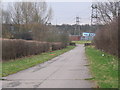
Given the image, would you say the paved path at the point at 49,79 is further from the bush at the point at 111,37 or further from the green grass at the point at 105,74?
the bush at the point at 111,37

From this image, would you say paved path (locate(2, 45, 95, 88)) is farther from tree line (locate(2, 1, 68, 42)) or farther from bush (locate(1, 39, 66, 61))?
tree line (locate(2, 1, 68, 42))

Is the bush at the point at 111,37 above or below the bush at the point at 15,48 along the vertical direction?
above

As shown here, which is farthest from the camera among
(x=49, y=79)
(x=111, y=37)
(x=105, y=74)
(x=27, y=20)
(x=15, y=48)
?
(x=27, y=20)

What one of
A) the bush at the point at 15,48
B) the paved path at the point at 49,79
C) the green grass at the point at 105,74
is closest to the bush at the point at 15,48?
the bush at the point at 15,48

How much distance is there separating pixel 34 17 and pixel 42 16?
118 inches

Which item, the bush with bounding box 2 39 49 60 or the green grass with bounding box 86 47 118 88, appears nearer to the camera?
the green grass with bounding box 86 47 118 88

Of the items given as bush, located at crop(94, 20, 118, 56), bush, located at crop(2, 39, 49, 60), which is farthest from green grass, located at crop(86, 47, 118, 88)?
bush, located at crop(2, 39, 49, 60)

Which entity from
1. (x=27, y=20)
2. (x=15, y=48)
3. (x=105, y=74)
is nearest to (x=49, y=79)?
(x=105, y=74)

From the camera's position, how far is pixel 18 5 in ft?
183

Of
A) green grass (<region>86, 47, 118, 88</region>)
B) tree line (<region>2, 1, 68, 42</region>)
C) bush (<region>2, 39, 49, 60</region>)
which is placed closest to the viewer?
green grass (<region>86, 47, 118, 88</region>)

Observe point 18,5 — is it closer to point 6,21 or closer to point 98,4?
point 6,21

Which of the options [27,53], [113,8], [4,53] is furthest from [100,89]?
[113,8]

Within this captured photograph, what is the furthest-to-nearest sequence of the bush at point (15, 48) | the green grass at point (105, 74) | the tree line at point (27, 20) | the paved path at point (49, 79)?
the tree line at point (27, 20) → the bush at point (15, 48) → the paved path at point (49, 79) → the green grass at point (105, 74)

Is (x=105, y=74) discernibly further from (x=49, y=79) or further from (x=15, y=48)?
(x=15, y=48)
